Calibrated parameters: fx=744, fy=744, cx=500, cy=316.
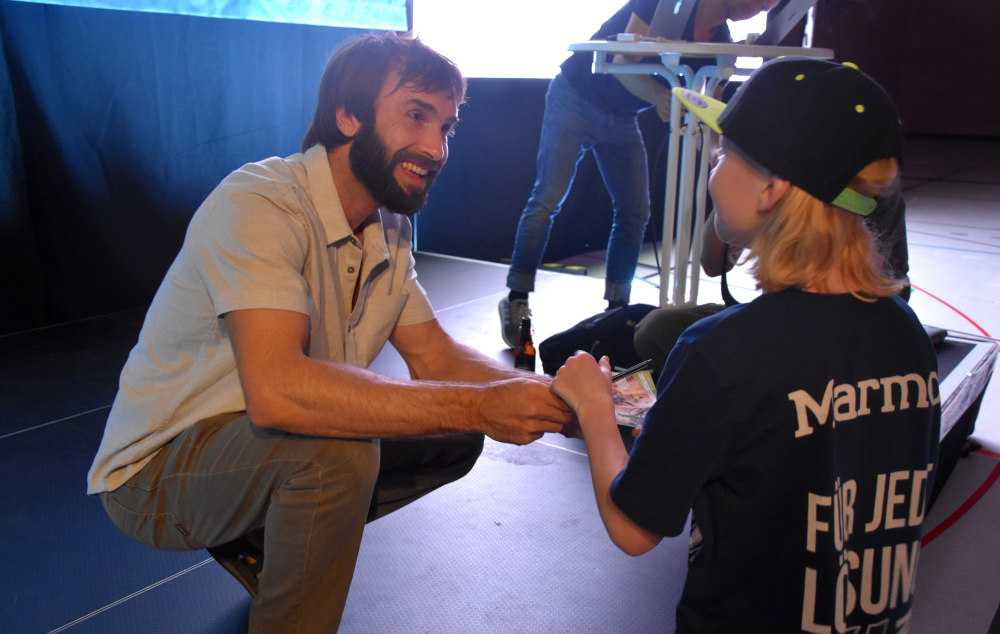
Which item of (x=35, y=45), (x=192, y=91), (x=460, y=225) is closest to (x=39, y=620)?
(x=35, y=45)

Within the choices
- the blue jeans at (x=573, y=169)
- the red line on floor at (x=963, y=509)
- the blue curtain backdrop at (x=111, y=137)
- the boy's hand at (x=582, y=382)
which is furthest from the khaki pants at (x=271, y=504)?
the blue curtain backdrop at (x=111, y=137)

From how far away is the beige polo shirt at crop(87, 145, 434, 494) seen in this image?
121 centimetres

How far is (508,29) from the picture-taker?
4750 mm

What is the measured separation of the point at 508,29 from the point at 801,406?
4397 millimetres

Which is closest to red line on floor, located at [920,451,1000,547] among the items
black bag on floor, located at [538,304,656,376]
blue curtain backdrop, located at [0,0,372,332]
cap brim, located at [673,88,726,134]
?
black bag on floor, located at [538,304,656,376]

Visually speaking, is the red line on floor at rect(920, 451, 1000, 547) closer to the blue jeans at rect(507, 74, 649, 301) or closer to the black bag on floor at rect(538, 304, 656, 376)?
the black bag on floor at rect(538, 304, 656, 376)

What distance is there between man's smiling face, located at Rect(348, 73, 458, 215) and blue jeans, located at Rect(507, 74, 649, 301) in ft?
5.12

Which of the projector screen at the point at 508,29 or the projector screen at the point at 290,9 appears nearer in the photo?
the projector screen at the point at 290,9

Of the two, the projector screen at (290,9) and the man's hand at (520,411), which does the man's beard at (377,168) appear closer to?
the man's hand at (520,411)

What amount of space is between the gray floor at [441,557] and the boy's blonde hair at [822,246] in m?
0.90

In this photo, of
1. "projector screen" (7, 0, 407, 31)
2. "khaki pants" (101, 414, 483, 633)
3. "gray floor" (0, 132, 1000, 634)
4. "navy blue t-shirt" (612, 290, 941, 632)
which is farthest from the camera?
"projector screen" (7, 0, 407, 31)

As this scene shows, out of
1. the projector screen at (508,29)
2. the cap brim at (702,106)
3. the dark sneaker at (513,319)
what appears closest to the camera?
the cap brim at (702,106)

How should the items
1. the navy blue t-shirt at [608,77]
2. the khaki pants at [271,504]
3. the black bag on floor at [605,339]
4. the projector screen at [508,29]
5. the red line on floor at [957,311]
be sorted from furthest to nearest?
the projector screen at [508,29], the red line on floor at [957,311], the navy blue t-shirt at [608,77], the black bag on floor at [605,339], the khaki pants at [271,504]

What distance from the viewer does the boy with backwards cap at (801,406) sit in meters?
0.82
